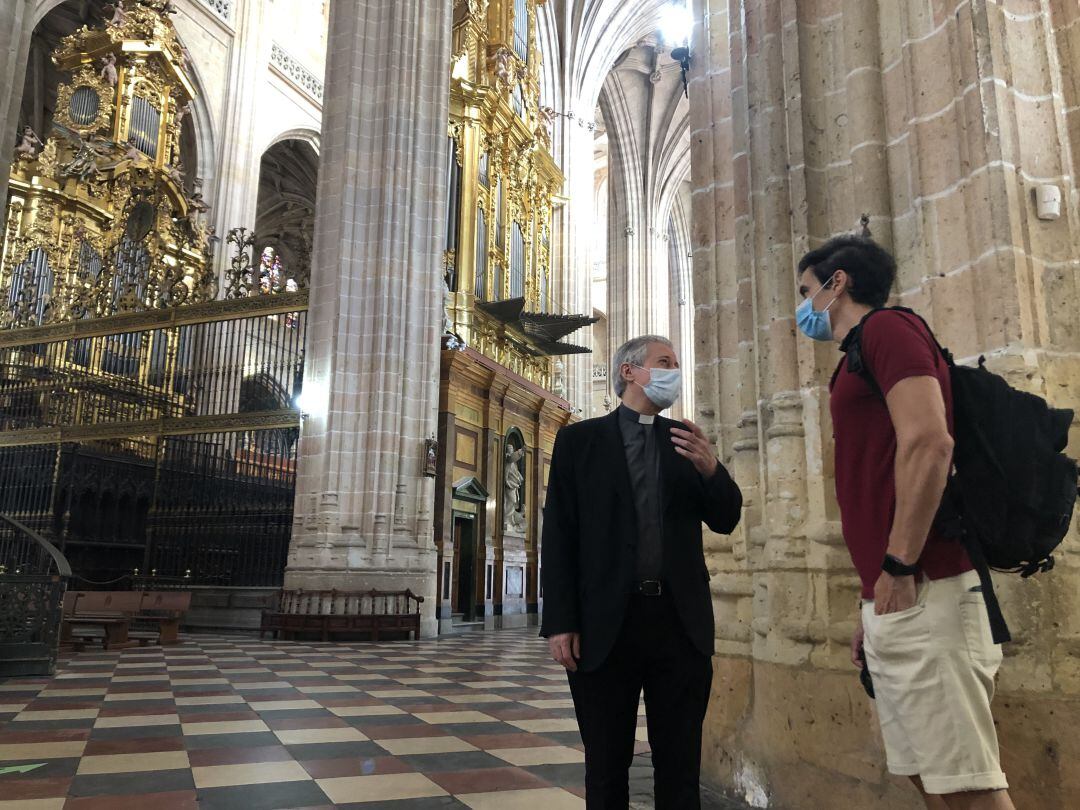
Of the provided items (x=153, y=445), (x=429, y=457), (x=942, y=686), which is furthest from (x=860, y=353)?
(x=153, y=445)

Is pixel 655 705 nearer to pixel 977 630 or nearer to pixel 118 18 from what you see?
pixel 977 630

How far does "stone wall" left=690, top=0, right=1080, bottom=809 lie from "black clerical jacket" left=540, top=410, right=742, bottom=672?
0.81 meters

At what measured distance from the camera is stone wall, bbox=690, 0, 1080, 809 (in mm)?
2207

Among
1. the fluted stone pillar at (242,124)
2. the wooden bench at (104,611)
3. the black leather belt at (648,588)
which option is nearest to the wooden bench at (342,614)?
the wooden bench at (104,611)

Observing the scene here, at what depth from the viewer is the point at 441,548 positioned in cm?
1181

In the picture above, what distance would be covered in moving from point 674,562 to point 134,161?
17.2 m

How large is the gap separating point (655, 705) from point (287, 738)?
2.37 m

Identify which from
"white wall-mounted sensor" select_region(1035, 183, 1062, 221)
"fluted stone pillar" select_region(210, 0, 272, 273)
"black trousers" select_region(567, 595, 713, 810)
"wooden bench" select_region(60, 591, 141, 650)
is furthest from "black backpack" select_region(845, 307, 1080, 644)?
"fluted stone pillar" select_region(210, 0, 272, 273)

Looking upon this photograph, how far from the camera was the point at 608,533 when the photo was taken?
2.02 meters

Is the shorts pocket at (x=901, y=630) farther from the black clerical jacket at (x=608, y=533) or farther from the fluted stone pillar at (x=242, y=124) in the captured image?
the fluted stone pillar at (x=242, y=124)

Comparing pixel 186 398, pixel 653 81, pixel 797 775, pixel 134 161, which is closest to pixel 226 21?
pixel 134 161

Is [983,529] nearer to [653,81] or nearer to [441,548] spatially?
[441,548]

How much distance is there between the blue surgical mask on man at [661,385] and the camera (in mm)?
2096

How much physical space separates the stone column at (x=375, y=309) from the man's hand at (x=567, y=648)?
8.37 metres
